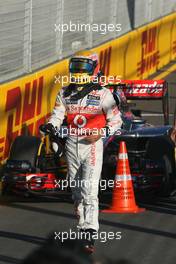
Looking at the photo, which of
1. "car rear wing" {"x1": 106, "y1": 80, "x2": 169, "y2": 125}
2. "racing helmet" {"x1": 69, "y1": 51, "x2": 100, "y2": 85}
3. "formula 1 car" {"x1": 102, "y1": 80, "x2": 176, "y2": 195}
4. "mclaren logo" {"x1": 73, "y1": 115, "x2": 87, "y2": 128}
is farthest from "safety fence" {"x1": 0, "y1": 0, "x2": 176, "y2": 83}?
"mclaren logo" {"x1": 73, "y1": 115, "x2": 87, "y2": 128}

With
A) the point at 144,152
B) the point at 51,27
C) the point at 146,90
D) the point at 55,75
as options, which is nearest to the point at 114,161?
the point at 144,152

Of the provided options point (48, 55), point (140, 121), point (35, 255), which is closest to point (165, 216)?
point (140, 121)

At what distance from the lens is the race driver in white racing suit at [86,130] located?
6.63 m

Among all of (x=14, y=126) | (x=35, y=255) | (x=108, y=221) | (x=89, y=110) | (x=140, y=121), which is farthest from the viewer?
(x=14, y=126)

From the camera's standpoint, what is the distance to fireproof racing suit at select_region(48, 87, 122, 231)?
6.63 meters

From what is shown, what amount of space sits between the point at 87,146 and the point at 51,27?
24.6 feet

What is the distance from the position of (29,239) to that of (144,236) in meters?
1.08

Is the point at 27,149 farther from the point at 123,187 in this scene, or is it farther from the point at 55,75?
the point at 55,75

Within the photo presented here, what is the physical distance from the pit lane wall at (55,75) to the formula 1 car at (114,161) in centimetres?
82

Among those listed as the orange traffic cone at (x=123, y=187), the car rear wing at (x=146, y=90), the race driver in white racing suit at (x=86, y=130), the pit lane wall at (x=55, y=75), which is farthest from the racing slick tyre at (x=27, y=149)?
the race driver in white racing suit at (x=86, y=130)

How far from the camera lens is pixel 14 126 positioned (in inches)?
411

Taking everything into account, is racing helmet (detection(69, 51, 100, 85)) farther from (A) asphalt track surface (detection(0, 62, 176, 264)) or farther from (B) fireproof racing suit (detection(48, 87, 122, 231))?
(A) asphalt track surface (detection(0, 62, 176, 264))

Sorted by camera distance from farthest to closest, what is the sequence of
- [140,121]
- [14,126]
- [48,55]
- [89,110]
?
[48,55]
[14,126]
[140,121]
[89,110]

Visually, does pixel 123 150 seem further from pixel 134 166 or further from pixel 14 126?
pixel 14 126
